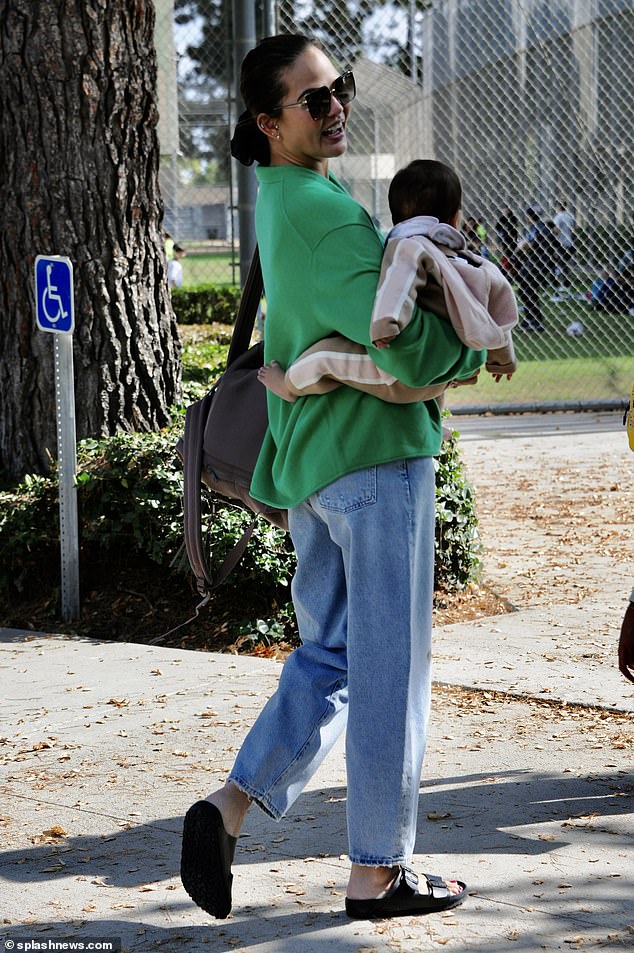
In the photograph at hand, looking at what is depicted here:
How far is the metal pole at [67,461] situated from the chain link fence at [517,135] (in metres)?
6.73

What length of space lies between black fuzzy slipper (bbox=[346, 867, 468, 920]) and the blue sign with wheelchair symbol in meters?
3.43

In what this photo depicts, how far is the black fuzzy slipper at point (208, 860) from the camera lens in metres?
3.02

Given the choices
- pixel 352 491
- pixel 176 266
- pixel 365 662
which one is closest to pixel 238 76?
pixel 352 491

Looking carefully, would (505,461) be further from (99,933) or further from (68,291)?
(99,933)

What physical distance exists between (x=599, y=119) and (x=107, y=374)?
8.78 m

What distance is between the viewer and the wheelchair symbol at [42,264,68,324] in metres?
5.87

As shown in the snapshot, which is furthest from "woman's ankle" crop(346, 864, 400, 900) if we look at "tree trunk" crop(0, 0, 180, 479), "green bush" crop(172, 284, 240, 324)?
"green bush" crop(172, 284, 240, 324)

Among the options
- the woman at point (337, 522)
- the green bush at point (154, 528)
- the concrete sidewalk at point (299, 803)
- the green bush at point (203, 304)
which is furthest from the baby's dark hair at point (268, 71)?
the green bush at point (203, 304)

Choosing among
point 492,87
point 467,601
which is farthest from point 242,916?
point 492,87

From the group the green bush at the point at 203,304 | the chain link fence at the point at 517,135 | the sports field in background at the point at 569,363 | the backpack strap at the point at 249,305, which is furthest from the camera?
the green bush at the point at 203,304

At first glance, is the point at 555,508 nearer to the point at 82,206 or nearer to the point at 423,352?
the point at 82,206

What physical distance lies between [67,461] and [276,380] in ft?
9.86

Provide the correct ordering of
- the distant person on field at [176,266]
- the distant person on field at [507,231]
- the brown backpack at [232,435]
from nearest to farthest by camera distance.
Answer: the brown backpack at [232,435] → the distant person on field at [507,231] → the distant person on field at [176,266]

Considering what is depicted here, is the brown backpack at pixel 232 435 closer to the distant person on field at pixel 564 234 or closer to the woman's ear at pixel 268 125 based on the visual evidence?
the woman's ear at pixel 268 125
